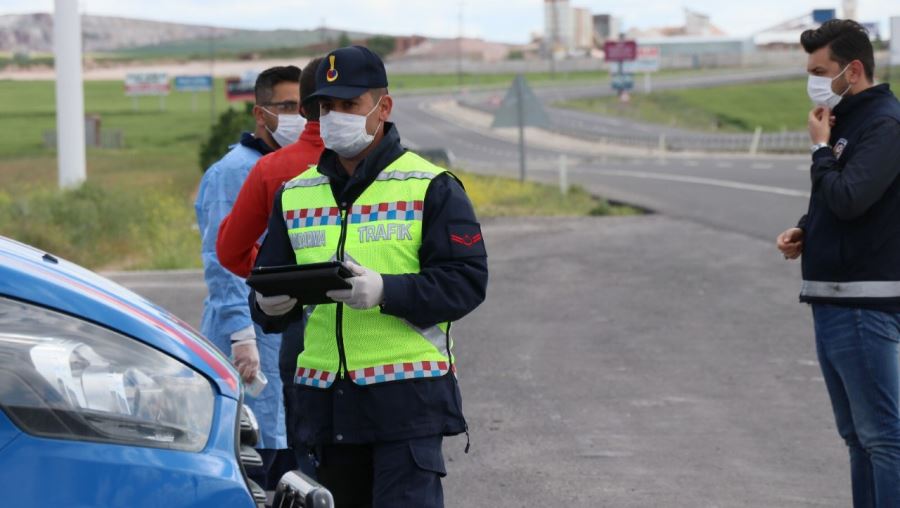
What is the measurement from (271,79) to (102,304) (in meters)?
2.48

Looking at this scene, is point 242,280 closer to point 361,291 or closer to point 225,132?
point 361,291

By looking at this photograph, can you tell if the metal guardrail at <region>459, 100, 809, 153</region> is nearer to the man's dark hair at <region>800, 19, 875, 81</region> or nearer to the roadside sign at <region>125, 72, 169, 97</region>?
the roadside sign at <region>125, 72, 169, 97</region>

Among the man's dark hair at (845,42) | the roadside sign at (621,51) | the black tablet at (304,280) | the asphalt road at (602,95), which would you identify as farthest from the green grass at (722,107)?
the black tablet at (304,280)

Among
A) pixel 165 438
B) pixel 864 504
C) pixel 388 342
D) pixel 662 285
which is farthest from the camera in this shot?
pixel 662 285

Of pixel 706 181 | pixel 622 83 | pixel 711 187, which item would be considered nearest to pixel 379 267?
pixel 711 187

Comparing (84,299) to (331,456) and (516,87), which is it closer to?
(331,456)

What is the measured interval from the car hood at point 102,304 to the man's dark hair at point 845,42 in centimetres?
248

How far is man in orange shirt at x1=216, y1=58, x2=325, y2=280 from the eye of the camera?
484cm

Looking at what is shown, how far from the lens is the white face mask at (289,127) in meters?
5.74

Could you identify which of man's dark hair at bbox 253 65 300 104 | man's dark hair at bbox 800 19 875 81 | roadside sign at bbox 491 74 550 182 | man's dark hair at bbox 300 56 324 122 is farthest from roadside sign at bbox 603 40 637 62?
man's dark hair at bbox 300 56 324 122

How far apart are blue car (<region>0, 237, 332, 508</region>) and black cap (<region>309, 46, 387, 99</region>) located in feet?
2.93

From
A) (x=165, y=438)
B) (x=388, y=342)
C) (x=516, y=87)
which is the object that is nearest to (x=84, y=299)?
(x=165, y=438)

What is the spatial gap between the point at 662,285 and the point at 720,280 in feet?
2.33

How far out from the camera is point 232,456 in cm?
348
